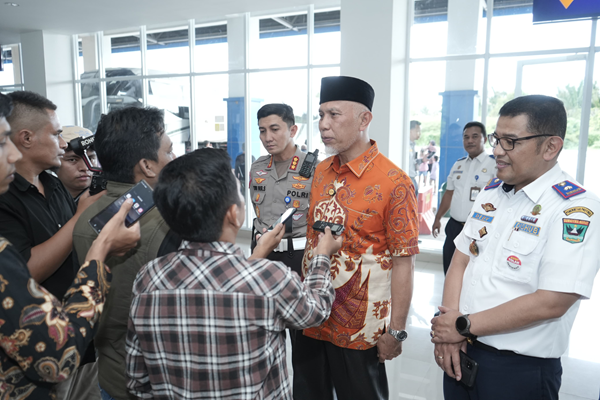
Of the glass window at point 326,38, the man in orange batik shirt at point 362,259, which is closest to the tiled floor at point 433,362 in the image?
the man in orange batik shirt at point 362,259

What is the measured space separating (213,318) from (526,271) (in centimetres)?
99

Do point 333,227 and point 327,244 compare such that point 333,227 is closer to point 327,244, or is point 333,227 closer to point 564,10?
point 327,244

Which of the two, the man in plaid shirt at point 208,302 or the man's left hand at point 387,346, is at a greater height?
the man in plaid shirt at point 208,302

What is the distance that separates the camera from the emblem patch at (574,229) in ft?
3.81

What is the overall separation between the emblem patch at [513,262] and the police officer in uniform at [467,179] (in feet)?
8.82

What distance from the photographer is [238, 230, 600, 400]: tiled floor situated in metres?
A: 2.48

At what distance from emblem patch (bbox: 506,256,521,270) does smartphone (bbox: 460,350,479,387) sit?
344mm

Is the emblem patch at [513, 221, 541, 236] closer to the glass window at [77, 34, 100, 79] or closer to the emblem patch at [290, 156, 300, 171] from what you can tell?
the emblem patch at [290, 156, 300, 171]

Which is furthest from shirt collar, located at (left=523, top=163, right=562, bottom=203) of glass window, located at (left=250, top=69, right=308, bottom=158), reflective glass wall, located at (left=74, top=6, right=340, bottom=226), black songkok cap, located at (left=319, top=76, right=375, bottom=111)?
glass window, located at (left=250, top=69, right=308, bottom=158)

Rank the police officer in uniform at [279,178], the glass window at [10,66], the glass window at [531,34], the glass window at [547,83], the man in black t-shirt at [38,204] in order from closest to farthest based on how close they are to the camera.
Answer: the man in black t-shirt at [38,204], the police officer in uniform at [279,178], the glass window at [531,34], the glass window at [547,83], the glass window at [10,66]

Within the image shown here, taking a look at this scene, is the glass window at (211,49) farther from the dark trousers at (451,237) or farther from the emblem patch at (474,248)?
the emblem patch at (474,248)

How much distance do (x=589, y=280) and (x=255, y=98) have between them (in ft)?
20.8

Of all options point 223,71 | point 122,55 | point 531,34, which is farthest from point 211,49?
point 531,34

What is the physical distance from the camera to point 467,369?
134 cm
